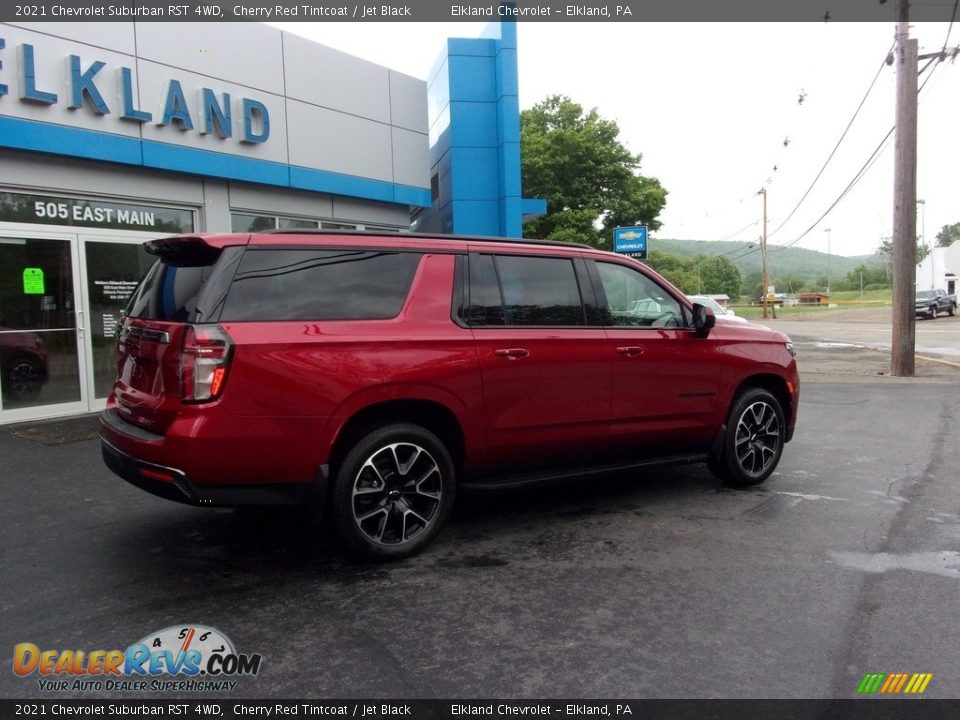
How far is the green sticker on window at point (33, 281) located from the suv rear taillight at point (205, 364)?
22.8 ft

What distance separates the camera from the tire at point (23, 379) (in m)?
8.73

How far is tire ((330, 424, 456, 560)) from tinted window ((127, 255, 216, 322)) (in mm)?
1152

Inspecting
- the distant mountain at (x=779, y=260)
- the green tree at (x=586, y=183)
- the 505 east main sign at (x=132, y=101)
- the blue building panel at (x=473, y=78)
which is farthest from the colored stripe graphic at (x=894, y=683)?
the distant mountain at (x=779, y=260)

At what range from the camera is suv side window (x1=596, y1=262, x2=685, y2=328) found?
4977mm

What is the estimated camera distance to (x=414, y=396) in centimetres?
396

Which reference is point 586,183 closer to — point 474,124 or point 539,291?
point 474,124

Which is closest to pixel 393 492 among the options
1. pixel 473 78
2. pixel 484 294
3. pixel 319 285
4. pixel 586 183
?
pixel 319 285

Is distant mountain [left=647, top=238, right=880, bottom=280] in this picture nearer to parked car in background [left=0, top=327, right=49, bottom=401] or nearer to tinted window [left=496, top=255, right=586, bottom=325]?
parked car in background [left=0, top=327, right=49, bottom=401]

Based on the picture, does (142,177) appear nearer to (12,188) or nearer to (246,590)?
(12,188)

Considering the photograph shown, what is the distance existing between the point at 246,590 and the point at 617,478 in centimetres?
333

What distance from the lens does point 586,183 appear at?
3516 cm

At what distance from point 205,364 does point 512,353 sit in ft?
5.89

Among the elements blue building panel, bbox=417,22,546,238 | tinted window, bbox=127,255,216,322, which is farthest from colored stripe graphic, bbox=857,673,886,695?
blue building panel, bbox=417,22,546,238
